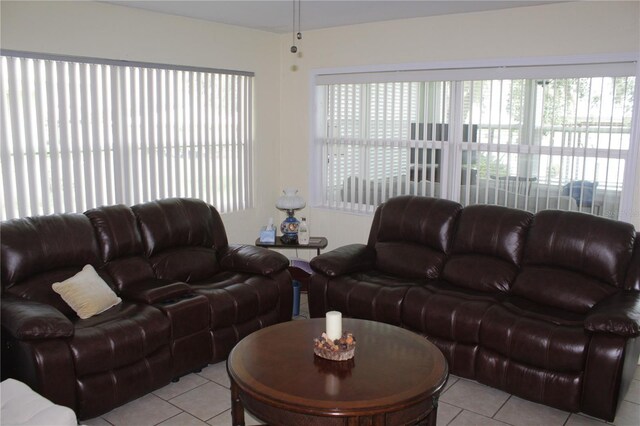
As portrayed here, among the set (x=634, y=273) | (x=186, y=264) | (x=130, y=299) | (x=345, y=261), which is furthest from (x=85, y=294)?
(x=634, y=273)

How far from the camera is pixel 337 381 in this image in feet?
8.80

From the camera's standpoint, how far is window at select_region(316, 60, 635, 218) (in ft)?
14.1

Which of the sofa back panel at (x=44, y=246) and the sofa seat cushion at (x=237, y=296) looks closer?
the sofa back panel at (x=44, y=246)

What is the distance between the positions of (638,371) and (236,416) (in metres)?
2.87

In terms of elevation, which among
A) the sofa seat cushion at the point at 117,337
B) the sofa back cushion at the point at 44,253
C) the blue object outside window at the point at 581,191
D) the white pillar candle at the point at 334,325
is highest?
the blue object outside window at the point at 581,191

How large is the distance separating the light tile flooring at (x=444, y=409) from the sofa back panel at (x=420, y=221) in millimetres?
1141

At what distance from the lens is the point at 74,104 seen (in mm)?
4258

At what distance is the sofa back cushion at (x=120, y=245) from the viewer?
397 centimetres

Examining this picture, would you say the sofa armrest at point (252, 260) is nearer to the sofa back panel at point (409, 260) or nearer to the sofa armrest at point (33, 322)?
the sofa back panel at point (409, 260)

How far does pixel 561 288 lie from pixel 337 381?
1883 mm

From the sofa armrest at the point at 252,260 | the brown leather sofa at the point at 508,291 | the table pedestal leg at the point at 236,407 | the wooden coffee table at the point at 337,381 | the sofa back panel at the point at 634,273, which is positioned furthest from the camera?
the sofa armrest at the point at 252,260

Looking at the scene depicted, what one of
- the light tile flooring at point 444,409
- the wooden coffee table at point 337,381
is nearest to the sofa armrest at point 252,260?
the light tile flooring at point 444,409

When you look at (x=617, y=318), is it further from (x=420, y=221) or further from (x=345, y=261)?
(x=345, y=261)

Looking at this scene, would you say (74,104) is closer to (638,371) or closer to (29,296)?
(29,296)
